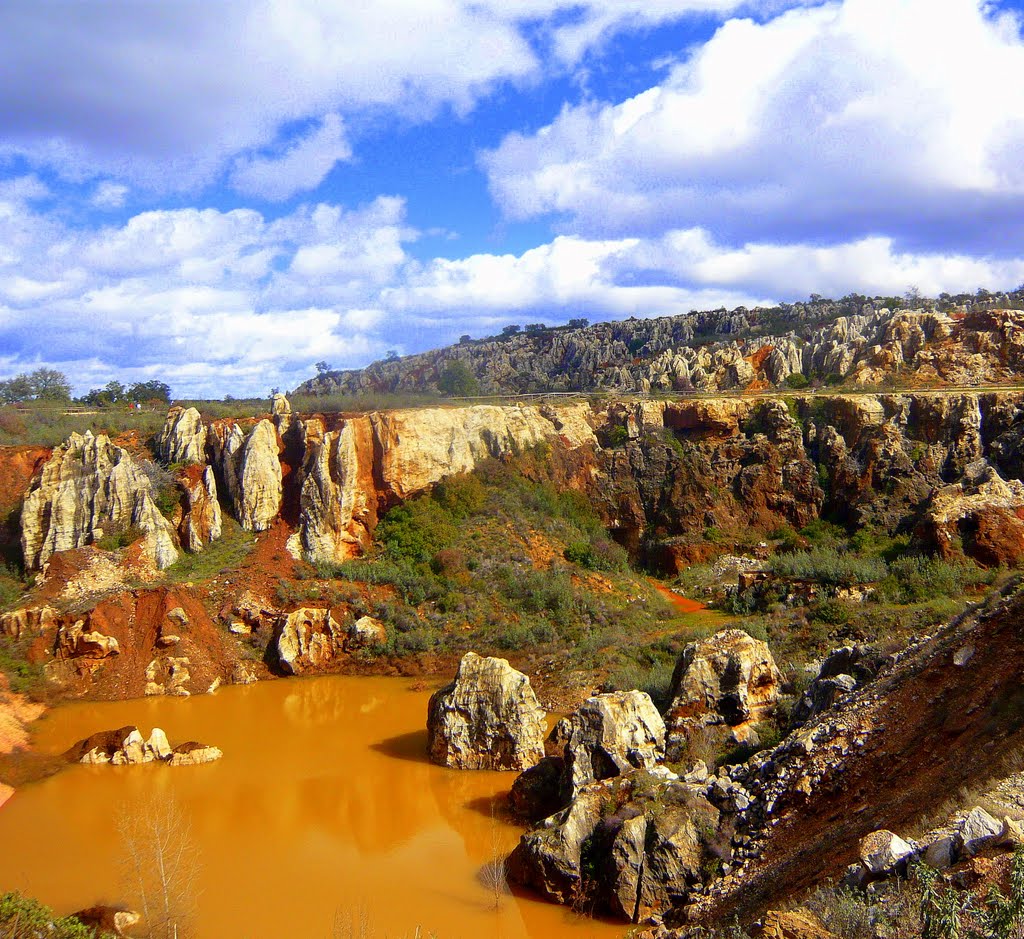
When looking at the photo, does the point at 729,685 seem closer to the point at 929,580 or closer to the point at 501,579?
the point at 929,580

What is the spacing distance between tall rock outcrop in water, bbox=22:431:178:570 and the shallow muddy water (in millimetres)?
6532

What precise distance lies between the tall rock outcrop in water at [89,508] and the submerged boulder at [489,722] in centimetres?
1348

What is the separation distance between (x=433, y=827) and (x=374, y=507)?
1634cm

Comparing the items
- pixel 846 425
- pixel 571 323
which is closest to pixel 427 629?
pixel 846 425

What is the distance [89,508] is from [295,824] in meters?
16.1

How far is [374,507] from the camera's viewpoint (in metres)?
29.8

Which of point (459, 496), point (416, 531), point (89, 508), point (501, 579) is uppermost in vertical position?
point (89, 508)

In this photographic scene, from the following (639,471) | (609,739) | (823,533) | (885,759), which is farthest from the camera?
(639,471)

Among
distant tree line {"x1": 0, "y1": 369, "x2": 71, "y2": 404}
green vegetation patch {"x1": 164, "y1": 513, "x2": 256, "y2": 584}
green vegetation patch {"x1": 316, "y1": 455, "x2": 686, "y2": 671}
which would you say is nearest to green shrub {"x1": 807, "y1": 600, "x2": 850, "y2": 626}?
green vegetation patch {"x1": 316, "y1": 455, "x2": 686, "y2": 671}

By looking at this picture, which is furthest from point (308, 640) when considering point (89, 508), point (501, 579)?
point (89, 508)

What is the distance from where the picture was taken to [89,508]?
26547 millimetres

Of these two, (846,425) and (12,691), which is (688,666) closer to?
(12,691)

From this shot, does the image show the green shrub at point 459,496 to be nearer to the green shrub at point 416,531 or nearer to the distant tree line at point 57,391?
the green shrub at point 416,531

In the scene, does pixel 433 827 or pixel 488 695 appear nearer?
pixel 433 827
